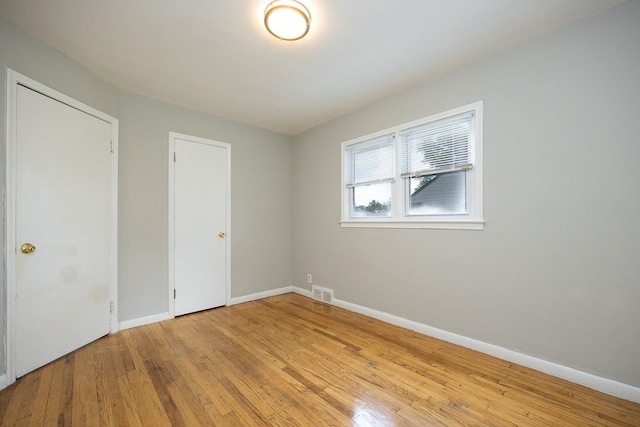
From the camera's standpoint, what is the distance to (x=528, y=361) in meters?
2.09

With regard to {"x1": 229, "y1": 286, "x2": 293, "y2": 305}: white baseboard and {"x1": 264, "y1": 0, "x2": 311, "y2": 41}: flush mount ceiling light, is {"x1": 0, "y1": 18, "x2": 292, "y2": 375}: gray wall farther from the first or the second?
{"x1": 264, "y1": 0, "x2": 311, "y2": 41}: flush mount ceiling light

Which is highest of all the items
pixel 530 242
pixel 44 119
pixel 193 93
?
pixel 193 93

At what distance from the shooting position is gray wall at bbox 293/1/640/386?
175cm

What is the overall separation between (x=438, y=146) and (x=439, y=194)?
0.49 metres

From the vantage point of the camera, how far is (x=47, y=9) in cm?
180

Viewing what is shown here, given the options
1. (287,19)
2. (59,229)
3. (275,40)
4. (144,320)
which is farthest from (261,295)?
(287,19)

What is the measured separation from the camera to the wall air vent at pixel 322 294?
3746mm

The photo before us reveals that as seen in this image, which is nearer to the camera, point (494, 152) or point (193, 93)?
point (494, 152)

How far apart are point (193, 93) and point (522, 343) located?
13.0ft

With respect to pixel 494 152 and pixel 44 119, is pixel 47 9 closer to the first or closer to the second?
pixel 44 119

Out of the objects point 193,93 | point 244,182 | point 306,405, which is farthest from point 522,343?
point 193,93

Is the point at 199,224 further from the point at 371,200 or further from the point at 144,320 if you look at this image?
the point at 371,200

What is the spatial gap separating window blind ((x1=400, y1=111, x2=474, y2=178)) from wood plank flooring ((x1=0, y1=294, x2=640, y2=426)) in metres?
1.71

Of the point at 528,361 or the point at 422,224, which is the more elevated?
the point at 422,224
